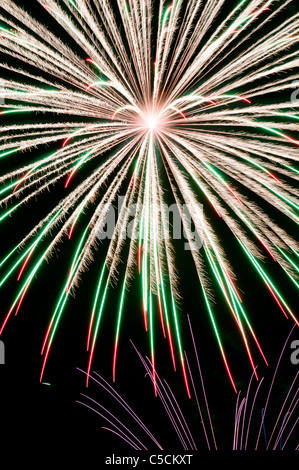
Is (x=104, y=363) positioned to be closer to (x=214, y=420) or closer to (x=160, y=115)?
(x=214, y=420)

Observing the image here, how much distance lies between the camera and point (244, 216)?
14.5 feet

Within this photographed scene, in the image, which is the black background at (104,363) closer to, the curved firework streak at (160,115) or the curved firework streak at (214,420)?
the curved firework streak at (214,420)

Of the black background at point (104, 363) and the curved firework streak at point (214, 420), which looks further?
the black background at point (104, 363)

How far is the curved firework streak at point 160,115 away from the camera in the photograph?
4035 mm

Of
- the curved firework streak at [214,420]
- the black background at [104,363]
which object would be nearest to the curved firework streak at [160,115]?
the black background at [104,363]

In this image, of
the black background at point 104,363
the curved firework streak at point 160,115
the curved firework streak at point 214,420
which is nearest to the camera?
the curved firework streak at point 160,115

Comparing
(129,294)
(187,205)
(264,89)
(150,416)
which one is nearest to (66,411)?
(150,416)

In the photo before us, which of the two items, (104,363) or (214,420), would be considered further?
(104,363)

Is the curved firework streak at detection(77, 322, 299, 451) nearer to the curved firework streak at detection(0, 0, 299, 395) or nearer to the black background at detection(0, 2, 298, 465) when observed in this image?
the black background at detection(0, 2, 298, 465)

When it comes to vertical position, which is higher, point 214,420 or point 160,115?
point 160,115

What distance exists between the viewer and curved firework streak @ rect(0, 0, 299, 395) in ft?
13.2

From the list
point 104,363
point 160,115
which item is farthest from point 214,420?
point 160,115

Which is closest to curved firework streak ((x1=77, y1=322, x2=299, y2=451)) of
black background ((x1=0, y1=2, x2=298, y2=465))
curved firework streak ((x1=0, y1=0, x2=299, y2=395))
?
black background ((x1=0, y1=2, x2=298, y2=465))

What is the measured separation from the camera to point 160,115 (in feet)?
13.4
